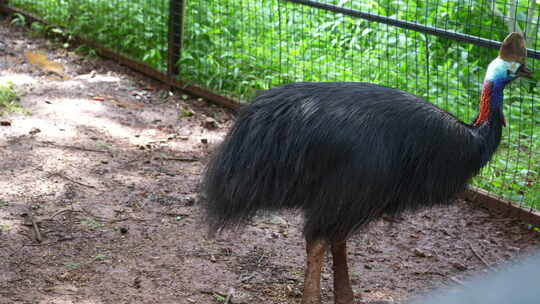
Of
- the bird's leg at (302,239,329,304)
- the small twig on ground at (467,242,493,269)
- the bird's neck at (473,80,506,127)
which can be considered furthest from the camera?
the small twig on ground at (467,242,493,269)

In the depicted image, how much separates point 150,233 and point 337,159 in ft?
4.28

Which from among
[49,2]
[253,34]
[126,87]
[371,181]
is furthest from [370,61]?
[49,2]

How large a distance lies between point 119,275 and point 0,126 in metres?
1.90

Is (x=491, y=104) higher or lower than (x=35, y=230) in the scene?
higher

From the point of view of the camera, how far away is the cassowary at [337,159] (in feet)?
8.44

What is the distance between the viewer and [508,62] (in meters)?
2.94

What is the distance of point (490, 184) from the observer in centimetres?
405

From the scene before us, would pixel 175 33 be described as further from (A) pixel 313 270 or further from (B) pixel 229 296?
(A) pixel 313 270

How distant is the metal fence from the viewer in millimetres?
4156

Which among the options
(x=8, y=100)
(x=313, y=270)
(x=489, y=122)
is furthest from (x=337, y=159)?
(x=8, y=100)

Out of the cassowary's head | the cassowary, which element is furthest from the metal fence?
the cassowary

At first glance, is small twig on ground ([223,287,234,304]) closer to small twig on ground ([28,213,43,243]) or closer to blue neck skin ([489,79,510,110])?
small twig on ground ([28,213,43,243])

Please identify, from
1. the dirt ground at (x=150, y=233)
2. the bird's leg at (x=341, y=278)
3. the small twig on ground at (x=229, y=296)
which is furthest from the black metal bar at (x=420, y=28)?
the small twig on ground at (x=229, y=296)

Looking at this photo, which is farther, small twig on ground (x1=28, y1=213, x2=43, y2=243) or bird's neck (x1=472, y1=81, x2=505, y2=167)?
small twig on ground (x1=28, y1=213, x2=43, y2=243)
